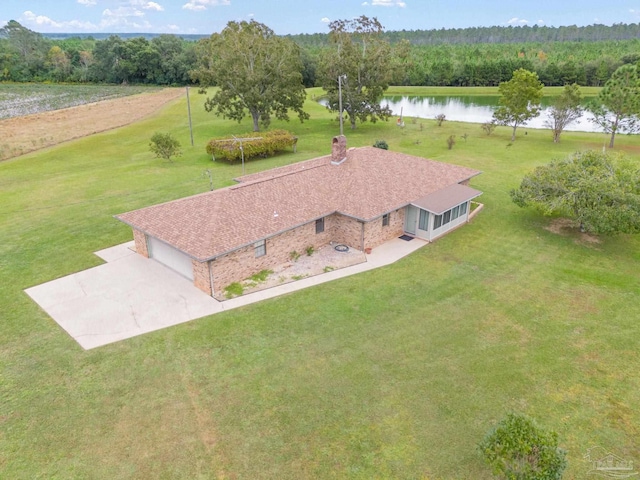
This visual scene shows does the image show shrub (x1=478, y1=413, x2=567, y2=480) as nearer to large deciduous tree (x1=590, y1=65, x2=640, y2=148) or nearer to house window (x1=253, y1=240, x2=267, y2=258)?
house window (x1=253, y1=240, x2=267, y2=258)

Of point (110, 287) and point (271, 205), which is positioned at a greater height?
point (271, 205)

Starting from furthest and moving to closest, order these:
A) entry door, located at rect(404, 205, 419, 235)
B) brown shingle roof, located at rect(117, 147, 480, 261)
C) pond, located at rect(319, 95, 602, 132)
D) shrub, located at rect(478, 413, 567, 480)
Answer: pond, located at rect(319, 95, 602, 132), entry door, located at rect(404, 205, 419, 235), brown shingle roof, located at rect(117, 147, 480, 261), shrub, located at rect(478, 413, 567, 480)

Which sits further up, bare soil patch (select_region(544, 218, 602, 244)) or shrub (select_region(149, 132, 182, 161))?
shrub (select_region(149, 132, 182, 161))

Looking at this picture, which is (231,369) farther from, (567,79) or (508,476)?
(567,79)

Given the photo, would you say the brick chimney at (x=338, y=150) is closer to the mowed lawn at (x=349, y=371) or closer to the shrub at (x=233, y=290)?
the mowed lawn at (x=349, y=371)

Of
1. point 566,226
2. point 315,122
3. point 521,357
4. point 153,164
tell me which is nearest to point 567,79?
point 315,122

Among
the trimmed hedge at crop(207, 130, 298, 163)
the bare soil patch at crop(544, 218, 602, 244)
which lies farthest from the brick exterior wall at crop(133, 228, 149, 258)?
the bare soil patch at crop(544, 218, 602, 244)

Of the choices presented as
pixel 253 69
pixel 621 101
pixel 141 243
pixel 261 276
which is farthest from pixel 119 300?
pixel 621 101

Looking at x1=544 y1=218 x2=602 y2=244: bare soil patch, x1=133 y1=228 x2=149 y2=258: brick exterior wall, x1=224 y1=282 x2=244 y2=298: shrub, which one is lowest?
x1=224 y1=282 x2=244 y2=298: shrub
